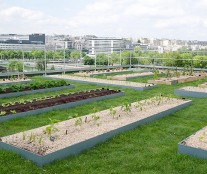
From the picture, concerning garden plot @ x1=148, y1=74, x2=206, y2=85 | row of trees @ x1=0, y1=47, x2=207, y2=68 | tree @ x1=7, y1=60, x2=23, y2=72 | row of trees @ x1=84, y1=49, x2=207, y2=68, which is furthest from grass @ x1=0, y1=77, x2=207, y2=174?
row of trees @ x1=84, y1=49, x2=207, y2=68

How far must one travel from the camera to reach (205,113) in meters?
7.82

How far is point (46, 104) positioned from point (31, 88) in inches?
107

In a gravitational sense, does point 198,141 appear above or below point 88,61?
below

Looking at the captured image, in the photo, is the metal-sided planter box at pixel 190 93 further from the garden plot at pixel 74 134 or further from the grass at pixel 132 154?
the grass at pixel 132 154

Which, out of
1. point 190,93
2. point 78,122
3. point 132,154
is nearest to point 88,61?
point 190,93

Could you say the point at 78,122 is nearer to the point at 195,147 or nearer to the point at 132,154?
Result: the point at 132,154

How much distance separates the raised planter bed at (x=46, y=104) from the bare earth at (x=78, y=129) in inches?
50.7

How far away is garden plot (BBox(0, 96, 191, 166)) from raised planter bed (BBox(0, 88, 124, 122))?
1300 millimetres

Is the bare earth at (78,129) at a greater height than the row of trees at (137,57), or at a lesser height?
lesser

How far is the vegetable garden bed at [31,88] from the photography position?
9.70 meters

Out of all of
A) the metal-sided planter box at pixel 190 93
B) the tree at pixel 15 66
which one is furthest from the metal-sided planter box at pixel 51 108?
the tree at pixel 15 66

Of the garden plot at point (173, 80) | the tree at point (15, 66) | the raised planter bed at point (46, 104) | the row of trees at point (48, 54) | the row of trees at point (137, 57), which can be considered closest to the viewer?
the raised planter bed at point (46, 104)

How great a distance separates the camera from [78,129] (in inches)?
231

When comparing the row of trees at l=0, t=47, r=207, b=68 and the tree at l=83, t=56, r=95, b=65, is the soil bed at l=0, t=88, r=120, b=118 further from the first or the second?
the tree at l=83, t=56, r=95, b=65
